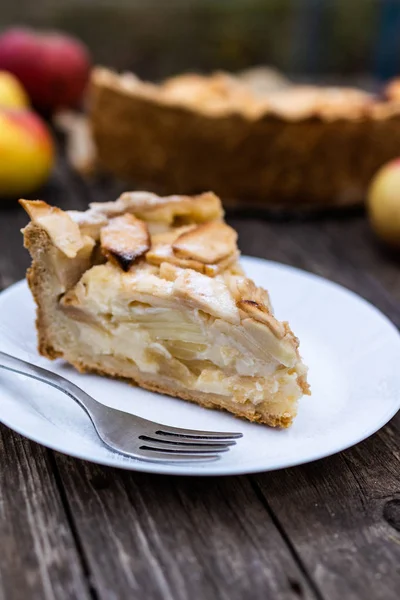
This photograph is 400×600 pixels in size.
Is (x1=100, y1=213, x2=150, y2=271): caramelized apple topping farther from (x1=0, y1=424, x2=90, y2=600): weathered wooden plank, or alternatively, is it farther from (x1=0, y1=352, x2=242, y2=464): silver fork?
(x1=0, y1=424, x2=90, y2=600): weathered wooden plank

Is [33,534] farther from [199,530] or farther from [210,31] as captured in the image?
[210,31]

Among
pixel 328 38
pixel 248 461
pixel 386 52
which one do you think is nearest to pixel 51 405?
pixel 248 461

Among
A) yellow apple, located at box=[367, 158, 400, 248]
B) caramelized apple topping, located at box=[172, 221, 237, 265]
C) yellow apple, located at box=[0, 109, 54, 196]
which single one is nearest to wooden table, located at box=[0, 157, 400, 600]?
caramelized apple topping, located at box=[172, 221, 237, 265]

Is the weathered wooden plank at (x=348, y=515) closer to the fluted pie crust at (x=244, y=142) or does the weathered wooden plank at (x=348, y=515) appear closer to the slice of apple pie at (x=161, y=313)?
the slice of apple pie at (x=161, y=313)

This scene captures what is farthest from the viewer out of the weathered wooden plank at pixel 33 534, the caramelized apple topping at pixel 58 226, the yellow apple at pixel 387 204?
the yellow apple at pixel 387 204

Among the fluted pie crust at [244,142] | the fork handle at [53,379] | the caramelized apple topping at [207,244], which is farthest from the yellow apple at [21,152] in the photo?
the fork handle at [53,379]

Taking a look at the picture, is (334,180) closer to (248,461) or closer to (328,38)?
(248,461)
